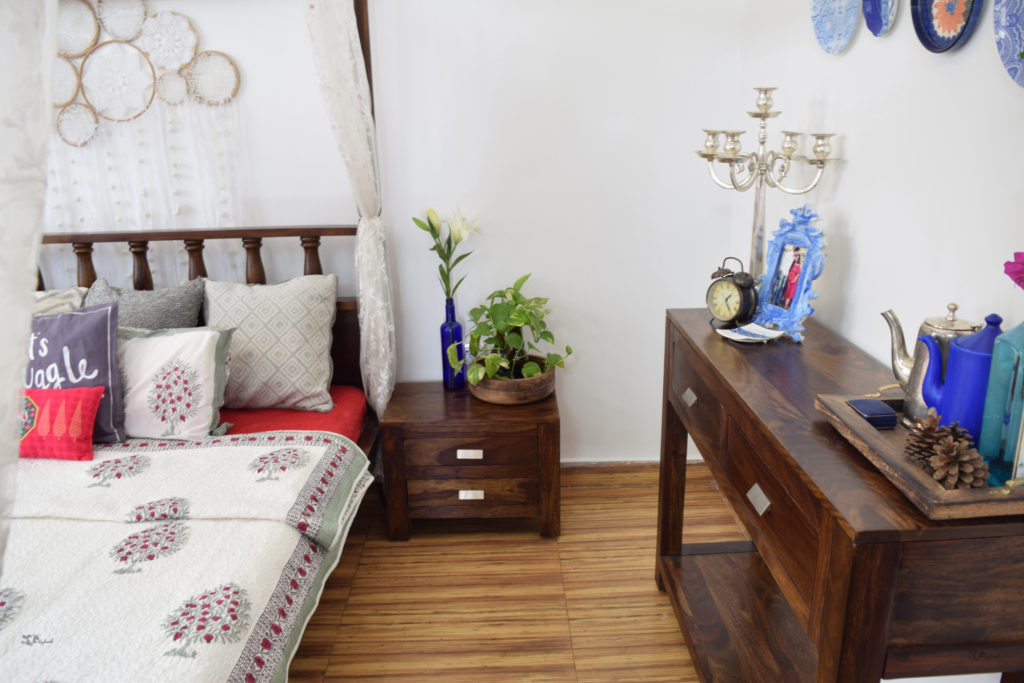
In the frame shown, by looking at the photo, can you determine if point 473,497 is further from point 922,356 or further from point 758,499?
point 922,356

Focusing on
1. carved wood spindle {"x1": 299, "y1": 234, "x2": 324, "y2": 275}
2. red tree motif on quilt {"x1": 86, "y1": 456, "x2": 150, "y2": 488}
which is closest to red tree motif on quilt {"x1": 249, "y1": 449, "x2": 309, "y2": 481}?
red tree motif on quilt {"x1": 86, "y1": 456, "x2": 150, "y2": 488}

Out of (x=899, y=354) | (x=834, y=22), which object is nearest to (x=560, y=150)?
(x=834, y=22)

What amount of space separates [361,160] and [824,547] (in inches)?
72.9

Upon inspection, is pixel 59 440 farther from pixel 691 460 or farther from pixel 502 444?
pixel 691 460

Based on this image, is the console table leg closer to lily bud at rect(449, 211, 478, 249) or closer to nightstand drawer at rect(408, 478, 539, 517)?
nightstand drawer at rect(408, 478, 539, 517)

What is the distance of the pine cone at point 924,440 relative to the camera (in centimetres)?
107

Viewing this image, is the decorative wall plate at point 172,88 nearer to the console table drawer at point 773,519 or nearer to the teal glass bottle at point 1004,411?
the console table drawer at point 773,519

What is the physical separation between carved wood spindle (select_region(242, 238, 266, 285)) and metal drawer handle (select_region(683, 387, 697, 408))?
1598mm

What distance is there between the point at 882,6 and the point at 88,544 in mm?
2183

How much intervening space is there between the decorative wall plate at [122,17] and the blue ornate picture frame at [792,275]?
7.31 ft

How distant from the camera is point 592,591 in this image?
7.46ft

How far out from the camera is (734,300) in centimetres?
185

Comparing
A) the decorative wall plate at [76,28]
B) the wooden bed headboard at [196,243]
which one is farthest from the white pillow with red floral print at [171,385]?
the decorative wall plate at [76,28]

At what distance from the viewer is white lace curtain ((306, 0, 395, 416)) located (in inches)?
86.7
